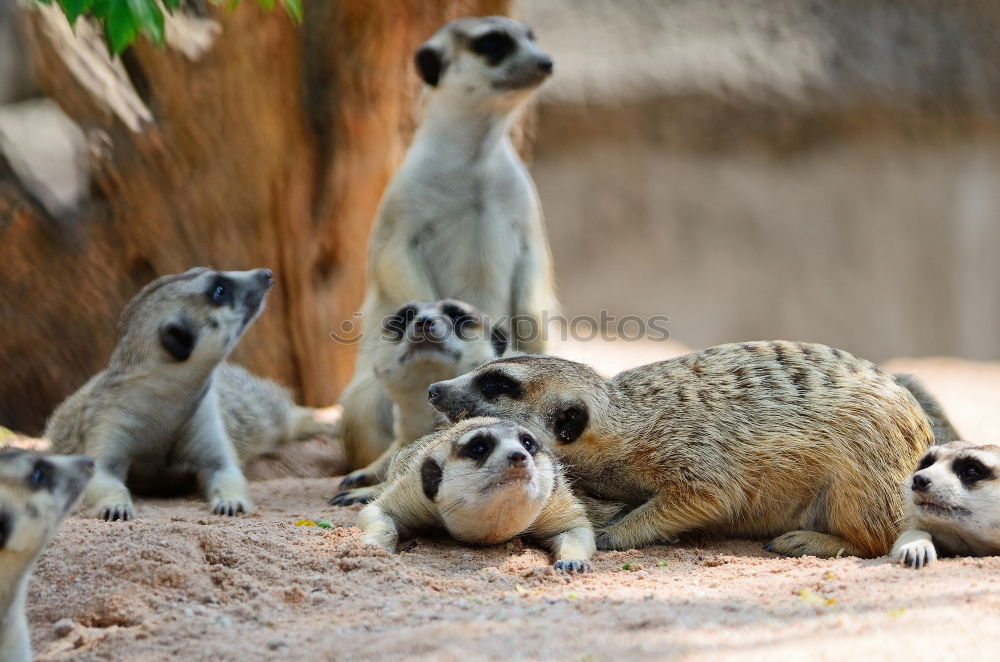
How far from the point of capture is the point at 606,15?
968cm

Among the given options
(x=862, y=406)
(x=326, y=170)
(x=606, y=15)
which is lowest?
(x=862, y=406)

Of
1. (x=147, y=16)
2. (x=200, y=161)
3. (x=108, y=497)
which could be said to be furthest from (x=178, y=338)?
(x=200, y=161)

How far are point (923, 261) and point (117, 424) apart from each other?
777 cm

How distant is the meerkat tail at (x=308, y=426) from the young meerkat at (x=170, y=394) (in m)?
1.25

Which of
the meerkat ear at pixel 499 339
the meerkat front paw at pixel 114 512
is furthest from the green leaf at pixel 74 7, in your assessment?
the meerkat ear at pixel 499 339

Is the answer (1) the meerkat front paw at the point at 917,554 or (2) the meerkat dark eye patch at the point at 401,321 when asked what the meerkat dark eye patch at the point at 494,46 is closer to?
(2) the meerkat dark eye patch at the point at 401,321

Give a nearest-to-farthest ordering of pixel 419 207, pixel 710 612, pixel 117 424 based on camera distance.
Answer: pixel 710 612 → pixel 117 424 → pixel 419 207

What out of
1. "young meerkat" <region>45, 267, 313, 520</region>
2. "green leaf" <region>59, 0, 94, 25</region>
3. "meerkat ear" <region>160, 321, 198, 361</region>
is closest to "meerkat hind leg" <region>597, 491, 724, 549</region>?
"young meerkat" <region>45, 267, 313, 520</region>

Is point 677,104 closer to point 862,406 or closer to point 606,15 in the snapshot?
point 606,15

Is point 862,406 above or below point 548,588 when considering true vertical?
above

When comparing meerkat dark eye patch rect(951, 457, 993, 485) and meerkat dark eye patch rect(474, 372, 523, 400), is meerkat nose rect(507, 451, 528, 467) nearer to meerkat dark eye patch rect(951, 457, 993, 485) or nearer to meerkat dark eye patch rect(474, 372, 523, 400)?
meerkat dark eye patch rect(474, 372, 523, 400)

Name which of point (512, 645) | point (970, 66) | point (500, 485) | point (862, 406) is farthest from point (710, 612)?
point (970, 66)

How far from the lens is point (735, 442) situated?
11.2ft

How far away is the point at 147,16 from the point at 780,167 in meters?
7.55
